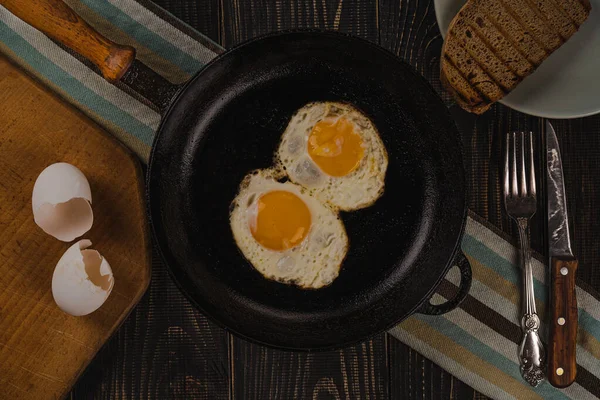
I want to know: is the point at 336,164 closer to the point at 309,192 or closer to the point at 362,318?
the point at 309,192

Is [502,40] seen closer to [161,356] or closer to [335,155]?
[335,155]

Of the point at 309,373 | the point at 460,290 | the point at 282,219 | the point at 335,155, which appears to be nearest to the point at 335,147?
the point at 335,155

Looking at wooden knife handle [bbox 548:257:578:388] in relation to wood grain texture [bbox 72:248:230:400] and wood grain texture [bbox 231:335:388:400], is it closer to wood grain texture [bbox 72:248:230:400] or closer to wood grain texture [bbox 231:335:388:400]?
wood grain texture [bbox 231:335:388:400]

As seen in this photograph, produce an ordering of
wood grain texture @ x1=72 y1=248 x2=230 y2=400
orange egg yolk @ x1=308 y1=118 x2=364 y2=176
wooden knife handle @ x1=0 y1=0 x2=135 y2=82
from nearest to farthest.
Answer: wooden knife handle @ x1=0 y1=0 x2=135 y2=82 < orange egg yolk @ x1=308 y1=118 x2=364 y2=176 < wood grain texture @ x1=72 y1=248 x2=230 y2=400

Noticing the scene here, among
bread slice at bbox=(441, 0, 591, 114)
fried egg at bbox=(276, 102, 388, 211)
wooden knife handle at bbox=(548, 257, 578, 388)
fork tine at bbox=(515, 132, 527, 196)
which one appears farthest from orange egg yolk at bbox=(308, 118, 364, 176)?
wooden knife handle at bbox=(548, 257, 578, 388)

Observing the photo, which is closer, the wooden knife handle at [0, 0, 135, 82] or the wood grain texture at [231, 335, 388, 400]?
the wooden knife handle at [0, 0, 135, 82]

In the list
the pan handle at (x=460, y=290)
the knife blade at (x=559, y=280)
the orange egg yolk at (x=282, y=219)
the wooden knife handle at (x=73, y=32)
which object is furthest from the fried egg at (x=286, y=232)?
the knife blade at (x=559, y=280)
